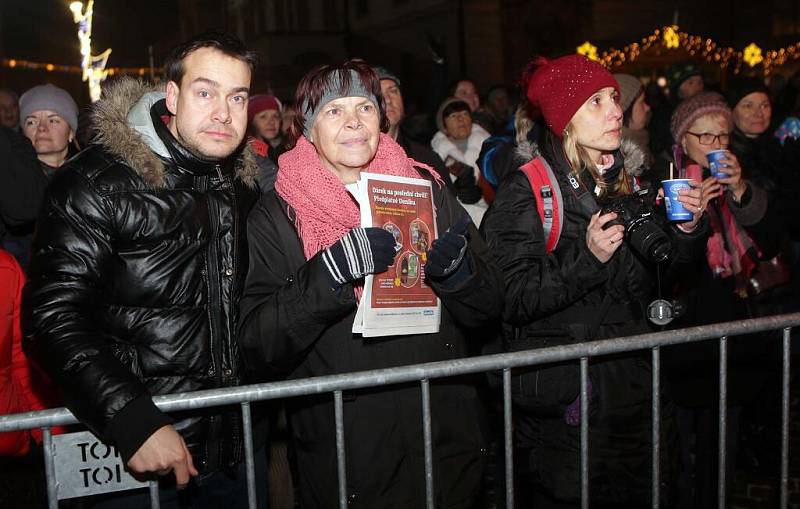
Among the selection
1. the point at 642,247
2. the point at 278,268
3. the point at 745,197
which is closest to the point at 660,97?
the point at 745,197

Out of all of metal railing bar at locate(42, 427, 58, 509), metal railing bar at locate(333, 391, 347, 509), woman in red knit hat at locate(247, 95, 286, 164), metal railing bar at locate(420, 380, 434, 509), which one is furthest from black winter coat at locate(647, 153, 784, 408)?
woman in red knit hat at locate(247, 95, 286, 164)

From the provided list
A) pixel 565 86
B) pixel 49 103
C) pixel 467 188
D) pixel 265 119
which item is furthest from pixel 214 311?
pixel 265 119

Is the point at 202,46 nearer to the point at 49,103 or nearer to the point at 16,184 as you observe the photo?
the point at 16,184

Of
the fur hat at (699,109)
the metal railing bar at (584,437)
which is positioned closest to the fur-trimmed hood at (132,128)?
the metal railing bar at (584,437)

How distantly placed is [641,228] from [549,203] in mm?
389

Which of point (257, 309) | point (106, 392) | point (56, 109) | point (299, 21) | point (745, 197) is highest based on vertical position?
point (299, 21)

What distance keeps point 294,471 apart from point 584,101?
3.54m

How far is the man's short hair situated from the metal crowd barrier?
1.21 m

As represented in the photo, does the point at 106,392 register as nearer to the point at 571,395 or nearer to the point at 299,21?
the point at 571,395

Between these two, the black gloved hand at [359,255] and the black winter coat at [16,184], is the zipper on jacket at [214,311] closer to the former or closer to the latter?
the black gloved hand at [359,255]

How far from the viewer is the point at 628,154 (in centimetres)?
367

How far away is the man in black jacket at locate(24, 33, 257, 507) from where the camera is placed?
241 cm

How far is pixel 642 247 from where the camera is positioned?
10.3ft

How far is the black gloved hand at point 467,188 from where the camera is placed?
6462mm
